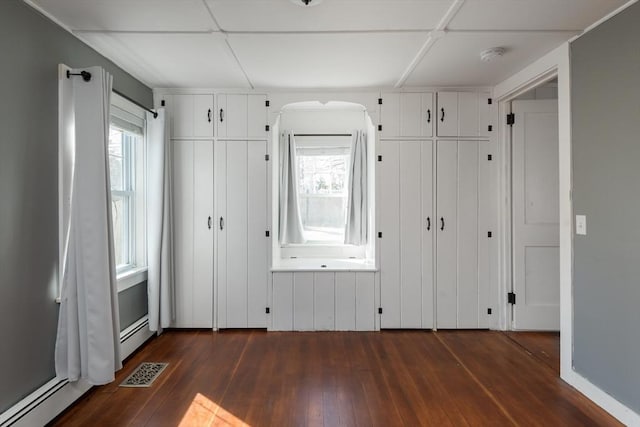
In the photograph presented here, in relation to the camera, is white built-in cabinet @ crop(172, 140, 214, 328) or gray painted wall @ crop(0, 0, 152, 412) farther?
white built-in cabinet @ crop(172, 140, 214, 328)

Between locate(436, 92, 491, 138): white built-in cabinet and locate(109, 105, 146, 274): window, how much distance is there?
2.84 metres

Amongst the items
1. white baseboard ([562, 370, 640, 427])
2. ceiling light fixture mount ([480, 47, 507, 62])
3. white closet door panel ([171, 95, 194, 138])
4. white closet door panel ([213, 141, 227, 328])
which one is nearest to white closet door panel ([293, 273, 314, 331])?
white closet door panel ([213, 141, 227, 328])

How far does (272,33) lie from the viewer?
2285 millimetres

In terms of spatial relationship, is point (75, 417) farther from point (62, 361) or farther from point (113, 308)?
point (113, 308)

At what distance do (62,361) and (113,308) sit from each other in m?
0.38

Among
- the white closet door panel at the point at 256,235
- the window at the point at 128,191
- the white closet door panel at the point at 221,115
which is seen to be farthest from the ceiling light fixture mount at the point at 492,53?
the window at the point at 128,191

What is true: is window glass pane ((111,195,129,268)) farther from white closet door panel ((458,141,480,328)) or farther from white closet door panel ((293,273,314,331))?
white closet door panel ((458,141,480,328))

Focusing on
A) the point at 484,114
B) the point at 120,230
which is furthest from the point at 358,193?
the point at 120,230

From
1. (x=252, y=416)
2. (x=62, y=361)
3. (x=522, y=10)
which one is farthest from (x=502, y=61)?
(x=62, y=361)

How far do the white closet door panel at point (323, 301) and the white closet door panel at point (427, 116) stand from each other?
67.1 inches

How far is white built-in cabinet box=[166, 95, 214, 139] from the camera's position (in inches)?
133

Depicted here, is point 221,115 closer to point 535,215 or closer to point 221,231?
point 221,231

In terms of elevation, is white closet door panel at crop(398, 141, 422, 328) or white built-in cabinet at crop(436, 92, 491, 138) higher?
white built-in cabinet at crop(436, 92, 491, 138)

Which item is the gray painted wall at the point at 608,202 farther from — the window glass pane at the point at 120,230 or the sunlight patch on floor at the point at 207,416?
the window glass pane at the point at 120,230
